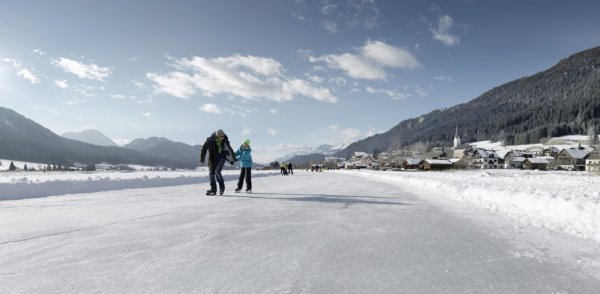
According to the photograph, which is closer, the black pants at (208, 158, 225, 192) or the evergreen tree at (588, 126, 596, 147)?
the black pants at (208, 158, 225, 192)

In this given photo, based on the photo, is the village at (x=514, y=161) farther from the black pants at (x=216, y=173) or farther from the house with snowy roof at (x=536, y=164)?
the black pants at (x=216, y=173)

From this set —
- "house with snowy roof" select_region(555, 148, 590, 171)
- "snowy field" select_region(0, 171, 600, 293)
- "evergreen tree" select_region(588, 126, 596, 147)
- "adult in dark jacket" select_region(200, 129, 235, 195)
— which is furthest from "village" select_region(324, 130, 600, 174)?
"snowy field" select_region(0, 171, 600, 293)

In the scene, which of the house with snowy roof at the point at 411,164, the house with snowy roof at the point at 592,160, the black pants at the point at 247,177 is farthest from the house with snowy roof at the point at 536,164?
the black pants at the point at 247,177

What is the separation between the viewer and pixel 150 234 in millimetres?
4555

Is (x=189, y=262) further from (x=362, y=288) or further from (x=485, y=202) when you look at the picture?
(x=485, y=202)

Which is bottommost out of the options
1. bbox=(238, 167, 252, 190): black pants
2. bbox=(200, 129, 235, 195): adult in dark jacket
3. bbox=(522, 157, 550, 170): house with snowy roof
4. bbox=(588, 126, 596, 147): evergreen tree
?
bbox=(522, 157, 550, 170): house with snowy roof

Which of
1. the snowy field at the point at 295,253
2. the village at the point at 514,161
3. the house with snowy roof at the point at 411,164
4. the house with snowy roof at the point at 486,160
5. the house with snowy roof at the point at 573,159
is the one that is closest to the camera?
the snowy field at the point at 295,253

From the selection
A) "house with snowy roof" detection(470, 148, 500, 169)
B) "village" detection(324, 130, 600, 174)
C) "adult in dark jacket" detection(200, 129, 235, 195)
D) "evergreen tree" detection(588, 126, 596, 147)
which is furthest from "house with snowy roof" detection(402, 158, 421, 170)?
"adult in dark jacket" detection(200, 129, 235, 195)

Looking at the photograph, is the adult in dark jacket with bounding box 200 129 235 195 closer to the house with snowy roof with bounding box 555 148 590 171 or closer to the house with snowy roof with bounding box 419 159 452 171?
the house with snowy roof with bounding box 419 159 452 171

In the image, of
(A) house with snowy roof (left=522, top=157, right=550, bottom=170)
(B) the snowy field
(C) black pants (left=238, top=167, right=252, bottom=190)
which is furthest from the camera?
(A) house with snowy roof (left=522, top=157, right=550, bottom=170)

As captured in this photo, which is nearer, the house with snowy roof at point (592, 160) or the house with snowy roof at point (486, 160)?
the house with snowy roof at point (592, 160)

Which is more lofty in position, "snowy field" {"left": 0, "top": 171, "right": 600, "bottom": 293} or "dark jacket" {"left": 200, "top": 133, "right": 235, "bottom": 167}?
"dark jacket" {"left": 200, "top": 133, "right": 235, "bottom": 167}

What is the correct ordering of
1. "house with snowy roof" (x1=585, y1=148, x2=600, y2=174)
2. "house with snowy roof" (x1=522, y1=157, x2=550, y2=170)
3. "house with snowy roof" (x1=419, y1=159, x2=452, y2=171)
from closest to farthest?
"house with snowy roof" (x1=585, y1=148, x2=600, y2=174) < "house with snowy roof" (x1=522, y1=157, x2=550, y2=170) < "house with snowy roof" (x1=419, y1=159, x2=452, y2=171)

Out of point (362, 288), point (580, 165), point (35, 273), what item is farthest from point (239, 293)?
point (580, 165)
